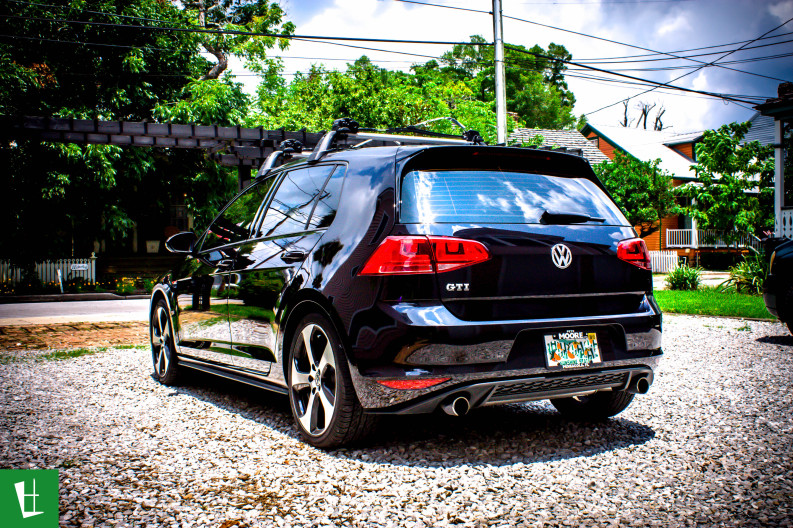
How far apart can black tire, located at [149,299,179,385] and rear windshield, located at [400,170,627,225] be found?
339 centimetres

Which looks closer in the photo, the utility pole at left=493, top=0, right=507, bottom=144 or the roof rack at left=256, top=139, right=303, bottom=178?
the roof rack at left=256, top=139, right=303, bottom=178

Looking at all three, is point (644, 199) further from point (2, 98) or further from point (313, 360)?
point (313, 360)

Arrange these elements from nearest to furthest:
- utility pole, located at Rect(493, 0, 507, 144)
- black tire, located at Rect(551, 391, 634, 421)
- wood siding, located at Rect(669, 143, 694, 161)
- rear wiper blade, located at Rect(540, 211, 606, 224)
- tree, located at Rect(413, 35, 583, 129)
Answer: rear wiper blade, located at Rect(540, 211, 606, 224) < black tire, located at Rect(551, 391, 634, 421) < utility pole, located at Rect(493, 0, 507, 144) < wood siding, located at Rect(669, 143, 694, 161) < tree, located at Rect(413, 35, 583, 129)

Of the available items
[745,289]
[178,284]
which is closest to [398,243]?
[178,284]

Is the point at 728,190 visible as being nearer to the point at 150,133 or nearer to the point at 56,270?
the point at 150,133

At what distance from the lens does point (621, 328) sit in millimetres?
3953

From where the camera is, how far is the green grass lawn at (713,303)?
475 inches

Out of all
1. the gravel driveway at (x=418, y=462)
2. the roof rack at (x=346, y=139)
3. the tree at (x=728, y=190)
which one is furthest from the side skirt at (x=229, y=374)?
the tree at (x=728, y=190)

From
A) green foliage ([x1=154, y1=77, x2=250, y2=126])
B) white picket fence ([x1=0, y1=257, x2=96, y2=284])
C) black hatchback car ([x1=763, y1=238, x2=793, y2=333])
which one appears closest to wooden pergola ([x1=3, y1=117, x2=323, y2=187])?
green foliage ([x1=154, y1=77, x2=250, y2=126])

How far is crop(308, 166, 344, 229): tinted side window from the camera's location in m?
4.22

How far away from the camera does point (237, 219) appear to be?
5.50m

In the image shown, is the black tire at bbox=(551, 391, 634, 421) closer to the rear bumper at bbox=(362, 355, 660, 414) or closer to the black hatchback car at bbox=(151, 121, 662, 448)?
the black hatchback car at bbox=(151, 121, 662, 448)

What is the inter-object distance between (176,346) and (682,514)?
4.46 metres

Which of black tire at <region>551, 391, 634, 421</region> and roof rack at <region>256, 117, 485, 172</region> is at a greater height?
roof rack at <region>256, 117, 485, 172</region>
